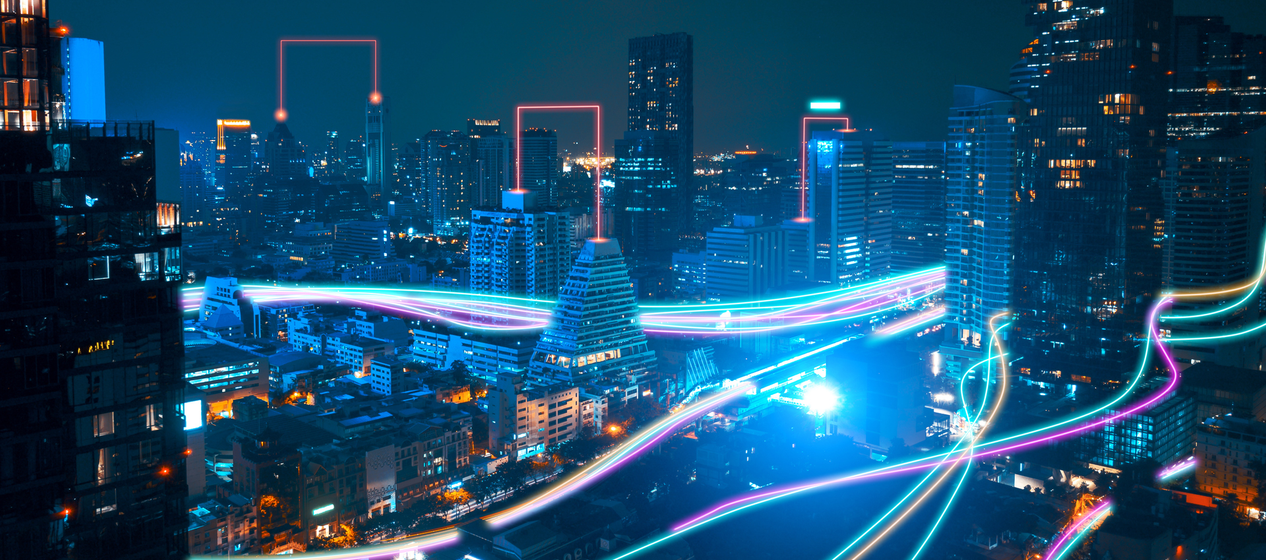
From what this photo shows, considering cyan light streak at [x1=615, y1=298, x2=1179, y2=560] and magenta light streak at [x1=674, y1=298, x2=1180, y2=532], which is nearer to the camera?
cyan light streak at [x1=615, y1=298, x2=1179, y2=560]

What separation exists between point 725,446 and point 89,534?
22.0ft

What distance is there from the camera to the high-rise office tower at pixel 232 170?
2636 cm

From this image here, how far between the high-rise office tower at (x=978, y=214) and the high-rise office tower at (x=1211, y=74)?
154 inches

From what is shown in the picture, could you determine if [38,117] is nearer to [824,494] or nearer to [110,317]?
[110,317]

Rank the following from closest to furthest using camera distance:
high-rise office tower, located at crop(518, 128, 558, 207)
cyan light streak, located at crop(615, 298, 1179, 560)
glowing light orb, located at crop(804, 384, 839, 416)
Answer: cyan light streak, located at crop(615, 298, 1179, 560), glowing light orb, located at crop(804, 384, 839, 416), high-rise office tower, located at crop(518, 128, 558, 207)

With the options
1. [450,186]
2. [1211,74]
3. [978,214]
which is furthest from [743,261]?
[450,186]

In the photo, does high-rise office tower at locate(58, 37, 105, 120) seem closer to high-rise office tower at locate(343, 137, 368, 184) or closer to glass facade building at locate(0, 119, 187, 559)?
glass facade building at locate(0, 119, 187, 559)

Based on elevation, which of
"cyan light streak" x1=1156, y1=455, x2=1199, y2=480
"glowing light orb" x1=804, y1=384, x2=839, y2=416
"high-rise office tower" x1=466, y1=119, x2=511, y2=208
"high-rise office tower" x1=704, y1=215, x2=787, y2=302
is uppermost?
"high-rise office tower" x1=466, y1=119, x2=511, y2=208

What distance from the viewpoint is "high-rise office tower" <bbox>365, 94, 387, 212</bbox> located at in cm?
2905

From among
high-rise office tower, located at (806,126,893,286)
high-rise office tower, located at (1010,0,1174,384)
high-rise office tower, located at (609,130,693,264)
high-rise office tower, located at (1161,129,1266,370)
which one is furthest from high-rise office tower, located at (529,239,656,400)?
high-rise office tower, located at (609,130,693,264)

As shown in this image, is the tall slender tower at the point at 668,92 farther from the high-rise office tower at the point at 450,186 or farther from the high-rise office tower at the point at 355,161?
the high-rise office tower at the point at 355,161

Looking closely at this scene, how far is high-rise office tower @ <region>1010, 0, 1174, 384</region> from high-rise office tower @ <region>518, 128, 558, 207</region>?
14511mm

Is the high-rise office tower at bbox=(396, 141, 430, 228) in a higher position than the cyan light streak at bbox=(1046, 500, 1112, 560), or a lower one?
higher

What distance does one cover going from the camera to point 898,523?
25.7 feet
